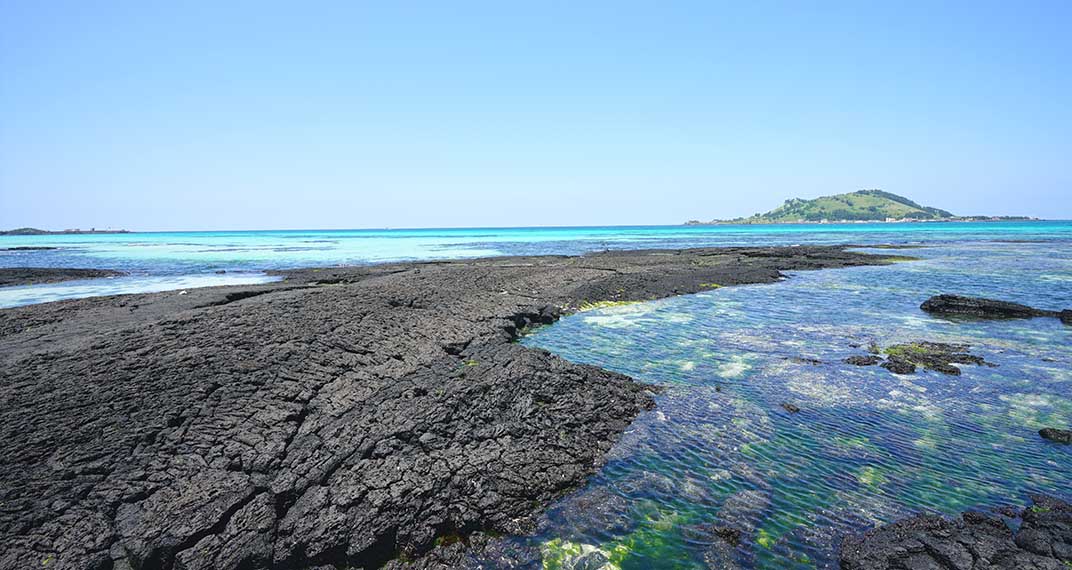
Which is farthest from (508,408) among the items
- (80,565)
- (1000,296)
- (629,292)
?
(1000,296)

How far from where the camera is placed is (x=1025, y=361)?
1659 cm

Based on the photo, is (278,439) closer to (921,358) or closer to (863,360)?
(863,360)

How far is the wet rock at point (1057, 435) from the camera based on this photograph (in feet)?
35.0

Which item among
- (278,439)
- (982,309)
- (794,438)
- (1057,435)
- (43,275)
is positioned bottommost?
(794,438)

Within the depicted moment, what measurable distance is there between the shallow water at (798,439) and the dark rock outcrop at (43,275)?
163 ft

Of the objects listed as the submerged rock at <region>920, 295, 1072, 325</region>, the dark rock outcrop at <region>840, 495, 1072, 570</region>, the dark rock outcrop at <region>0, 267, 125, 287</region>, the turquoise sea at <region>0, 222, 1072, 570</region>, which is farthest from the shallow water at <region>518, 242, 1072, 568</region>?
the dark rock outcrop at <region>0, 267, 125, 287</region>

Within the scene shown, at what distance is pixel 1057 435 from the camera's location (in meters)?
10.8

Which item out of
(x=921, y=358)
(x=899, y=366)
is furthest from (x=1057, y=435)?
(x=921, y=358)

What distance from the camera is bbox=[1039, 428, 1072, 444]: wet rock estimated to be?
10.7 meters

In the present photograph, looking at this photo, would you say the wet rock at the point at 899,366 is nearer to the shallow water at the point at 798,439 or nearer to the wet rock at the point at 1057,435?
the shallow water at the point at 798,439

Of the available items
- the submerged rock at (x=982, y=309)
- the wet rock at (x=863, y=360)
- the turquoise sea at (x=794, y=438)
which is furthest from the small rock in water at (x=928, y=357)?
the submerged rock at (x=982, y=309)

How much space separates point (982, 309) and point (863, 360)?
13587 millimetres

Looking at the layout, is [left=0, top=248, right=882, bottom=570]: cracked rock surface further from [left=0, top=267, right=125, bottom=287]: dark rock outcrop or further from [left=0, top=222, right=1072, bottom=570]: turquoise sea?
[left=0, top=267, right=125, bottom=287]: dark rock outcrop

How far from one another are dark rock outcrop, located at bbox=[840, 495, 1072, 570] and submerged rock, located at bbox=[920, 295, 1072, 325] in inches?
832
